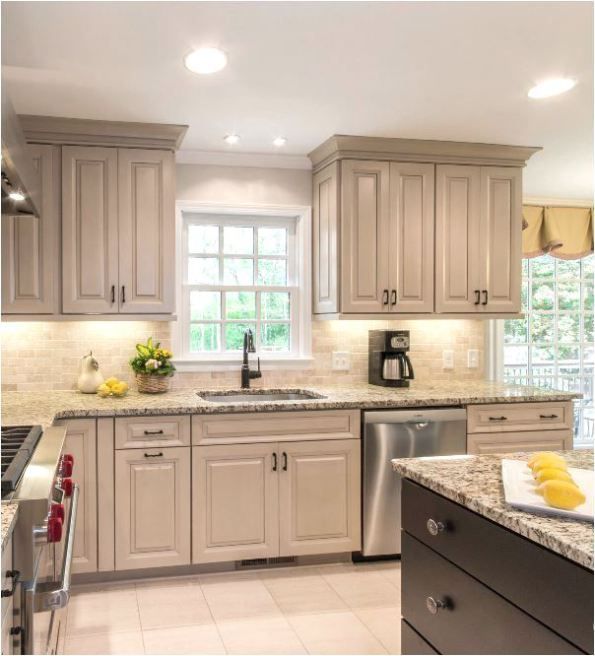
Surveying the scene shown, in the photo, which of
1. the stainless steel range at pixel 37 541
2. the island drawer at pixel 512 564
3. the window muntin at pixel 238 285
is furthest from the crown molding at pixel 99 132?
the island drawer at pixel 512 564

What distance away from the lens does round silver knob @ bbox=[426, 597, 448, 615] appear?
5.63 ft

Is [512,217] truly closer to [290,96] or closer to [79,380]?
[290,96]

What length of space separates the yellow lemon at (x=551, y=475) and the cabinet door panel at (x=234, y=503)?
79.1 inches

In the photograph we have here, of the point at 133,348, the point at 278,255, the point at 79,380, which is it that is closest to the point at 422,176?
the point at 278,255

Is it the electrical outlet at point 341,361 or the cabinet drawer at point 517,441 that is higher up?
the electrical outlet at point 341,361

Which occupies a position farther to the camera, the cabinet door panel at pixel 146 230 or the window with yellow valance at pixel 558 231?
the window with yellow valance at pixel 558 231

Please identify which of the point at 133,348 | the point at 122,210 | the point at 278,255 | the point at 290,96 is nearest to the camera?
the point at 290,96

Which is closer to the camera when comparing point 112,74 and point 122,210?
point 112,74

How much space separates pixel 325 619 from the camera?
293cm

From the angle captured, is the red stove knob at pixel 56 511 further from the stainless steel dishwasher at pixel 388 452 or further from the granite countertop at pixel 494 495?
the stainless steel dishwasher at pixel 388 452

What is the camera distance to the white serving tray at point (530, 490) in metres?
1.43

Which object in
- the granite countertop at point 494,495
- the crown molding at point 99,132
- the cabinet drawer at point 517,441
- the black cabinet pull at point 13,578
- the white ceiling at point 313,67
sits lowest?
the cabinet drawer at point 517,441

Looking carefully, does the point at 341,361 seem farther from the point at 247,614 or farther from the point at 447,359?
the point at 247,614

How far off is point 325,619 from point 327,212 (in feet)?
7.37
